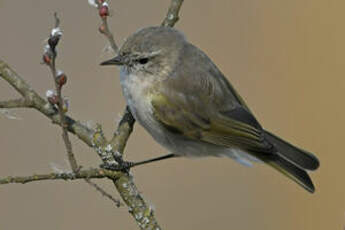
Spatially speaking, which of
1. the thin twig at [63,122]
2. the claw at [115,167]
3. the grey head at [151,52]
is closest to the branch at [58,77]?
the thin twig at [63,122]

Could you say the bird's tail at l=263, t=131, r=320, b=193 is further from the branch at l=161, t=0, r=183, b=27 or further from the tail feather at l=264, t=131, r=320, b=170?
the branch at l=161, t=0, r=183, b=27

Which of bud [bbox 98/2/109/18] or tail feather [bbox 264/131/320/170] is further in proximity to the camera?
tail feather [bbox 264/131/320/170]

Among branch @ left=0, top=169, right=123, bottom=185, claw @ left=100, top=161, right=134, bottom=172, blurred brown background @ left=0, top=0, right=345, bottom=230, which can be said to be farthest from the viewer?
blurred brown background @ left=0, top=0, right=345, bottom=230

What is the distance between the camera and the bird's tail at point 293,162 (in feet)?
10.1

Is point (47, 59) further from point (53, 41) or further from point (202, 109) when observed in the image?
point (202, 109)

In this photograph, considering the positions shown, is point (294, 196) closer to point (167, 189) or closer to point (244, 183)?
point (244, 183)

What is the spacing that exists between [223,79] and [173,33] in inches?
15.3

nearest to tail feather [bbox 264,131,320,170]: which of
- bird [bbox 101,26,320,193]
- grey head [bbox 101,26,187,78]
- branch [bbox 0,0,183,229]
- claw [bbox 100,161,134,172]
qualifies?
bird [bbox 101,26,320,193]

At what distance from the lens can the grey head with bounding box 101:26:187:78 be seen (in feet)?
9.43

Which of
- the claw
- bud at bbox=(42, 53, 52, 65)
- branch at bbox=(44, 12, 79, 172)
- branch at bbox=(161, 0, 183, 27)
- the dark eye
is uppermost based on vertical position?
branch at bbox=(161, 0, 183, 27)

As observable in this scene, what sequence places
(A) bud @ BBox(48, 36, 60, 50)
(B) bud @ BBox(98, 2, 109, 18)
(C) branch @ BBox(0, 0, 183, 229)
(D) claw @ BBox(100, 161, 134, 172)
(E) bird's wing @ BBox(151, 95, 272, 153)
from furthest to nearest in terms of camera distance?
(E) bird's wing @ BBox(151, 95, 272, 153), (B) bud @ BBox(98, 2, 109, 18), (D) claw @ BBox(100, 161, 134, 172), (C) branch @ BBox(0, 0, 183, 229), (A) bud @ BBox(48, 36, 60, 50)

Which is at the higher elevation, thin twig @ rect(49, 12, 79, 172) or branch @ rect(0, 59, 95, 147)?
branch @ rect(0, 59, 95, 147)

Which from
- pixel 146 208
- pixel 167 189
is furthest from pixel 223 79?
pixel 167 189

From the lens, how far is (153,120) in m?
3.02
